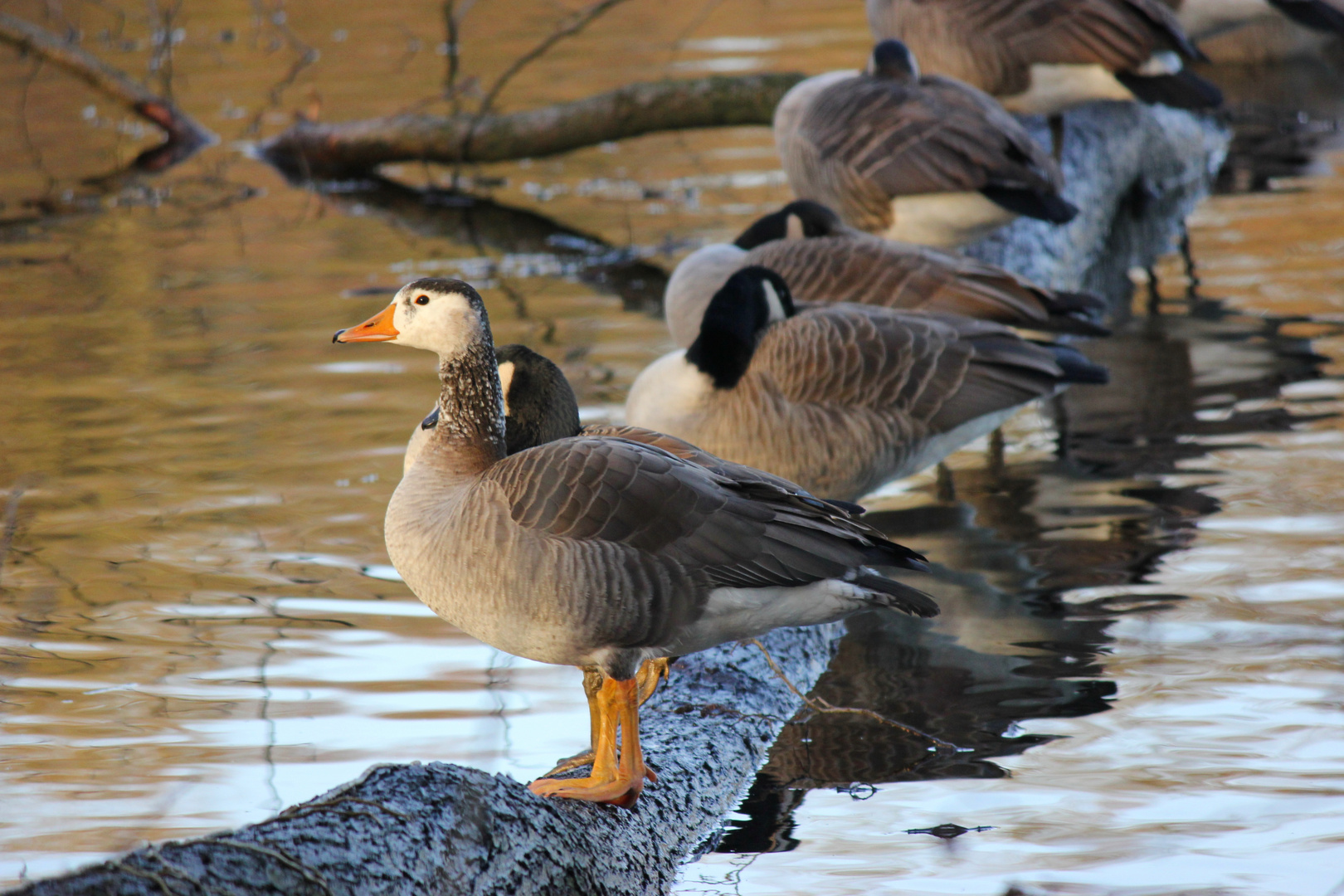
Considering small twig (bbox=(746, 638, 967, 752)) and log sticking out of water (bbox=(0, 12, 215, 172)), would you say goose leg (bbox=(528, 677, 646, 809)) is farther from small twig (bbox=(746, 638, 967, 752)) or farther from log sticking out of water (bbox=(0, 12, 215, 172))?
log sticking out of water (bbox=(0, 12, 215, 172))

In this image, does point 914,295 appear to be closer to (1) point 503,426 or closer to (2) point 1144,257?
(1) point 503,426

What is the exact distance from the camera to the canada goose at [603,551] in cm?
397

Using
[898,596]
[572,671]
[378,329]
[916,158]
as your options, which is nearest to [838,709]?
[898,596]

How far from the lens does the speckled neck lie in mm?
4301

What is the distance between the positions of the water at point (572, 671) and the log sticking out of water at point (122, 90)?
1.47 meters

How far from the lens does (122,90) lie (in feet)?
46.4

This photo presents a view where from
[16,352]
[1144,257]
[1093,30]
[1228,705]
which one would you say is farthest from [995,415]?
[16,352]

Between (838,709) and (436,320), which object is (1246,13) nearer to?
(838,709)

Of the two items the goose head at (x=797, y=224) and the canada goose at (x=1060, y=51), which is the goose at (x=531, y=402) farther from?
the canada goose at (x=1060, y=51)

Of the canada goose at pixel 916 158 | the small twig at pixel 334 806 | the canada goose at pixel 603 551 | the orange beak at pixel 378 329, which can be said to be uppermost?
the canada goose at pixel 916 158

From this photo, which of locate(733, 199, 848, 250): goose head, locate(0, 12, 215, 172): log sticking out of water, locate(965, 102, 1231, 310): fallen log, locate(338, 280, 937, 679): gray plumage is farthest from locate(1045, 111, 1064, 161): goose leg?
locate(0, 12, 215, 172): log sticking out of water

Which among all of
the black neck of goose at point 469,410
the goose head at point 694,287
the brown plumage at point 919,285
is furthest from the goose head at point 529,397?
the goose head at point 694,287

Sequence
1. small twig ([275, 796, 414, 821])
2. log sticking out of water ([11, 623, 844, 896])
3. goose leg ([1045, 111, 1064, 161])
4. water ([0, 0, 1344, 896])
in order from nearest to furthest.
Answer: log sticking out of water ([11, 623, 844, 896])
small twig ([275, 796, 414, 821])
water ([0, 0, 1344, 896])
goose leg ([1045, 111, 1064, 161])

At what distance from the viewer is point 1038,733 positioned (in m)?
5.00
